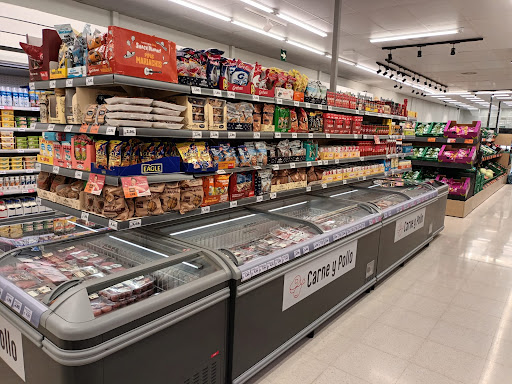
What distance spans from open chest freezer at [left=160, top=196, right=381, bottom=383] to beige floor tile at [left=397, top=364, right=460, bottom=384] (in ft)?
2.44

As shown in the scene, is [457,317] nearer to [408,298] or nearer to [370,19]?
[408,298]

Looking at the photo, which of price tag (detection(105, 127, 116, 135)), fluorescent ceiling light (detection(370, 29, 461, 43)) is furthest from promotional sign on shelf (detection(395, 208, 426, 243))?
fluorescent ceiling light (detection(370, 29, 461, 43))

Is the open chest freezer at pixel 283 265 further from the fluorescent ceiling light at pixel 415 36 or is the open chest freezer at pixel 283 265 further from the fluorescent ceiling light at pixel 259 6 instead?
the fluorescent ceiling light at pixel 415 36

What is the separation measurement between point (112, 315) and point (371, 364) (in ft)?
6.75

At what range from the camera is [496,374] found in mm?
2701

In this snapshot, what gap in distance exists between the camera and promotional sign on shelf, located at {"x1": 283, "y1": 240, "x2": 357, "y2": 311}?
268cm

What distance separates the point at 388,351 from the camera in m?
2.93

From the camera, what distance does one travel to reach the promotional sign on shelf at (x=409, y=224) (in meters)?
4.44

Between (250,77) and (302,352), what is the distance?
7.41ft

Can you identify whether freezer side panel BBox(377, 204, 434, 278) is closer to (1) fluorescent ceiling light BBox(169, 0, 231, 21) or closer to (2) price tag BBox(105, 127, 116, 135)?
(2) price tag BBox(105, 127, 116, 135)

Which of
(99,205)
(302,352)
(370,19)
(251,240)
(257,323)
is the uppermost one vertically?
(370,19)

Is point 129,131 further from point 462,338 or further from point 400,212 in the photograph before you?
point 400,212

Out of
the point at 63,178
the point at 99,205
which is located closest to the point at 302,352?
the point at 99,205

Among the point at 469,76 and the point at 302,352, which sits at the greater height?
the point at 469,76
